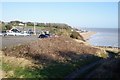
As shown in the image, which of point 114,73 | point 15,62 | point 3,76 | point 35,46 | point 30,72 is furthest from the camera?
point 35,46

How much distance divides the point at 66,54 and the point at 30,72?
11.8m

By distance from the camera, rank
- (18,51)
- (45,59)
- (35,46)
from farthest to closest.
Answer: (35,46)
(18,51)
(45,59)

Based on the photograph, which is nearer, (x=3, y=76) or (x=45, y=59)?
(x=3, y=76)

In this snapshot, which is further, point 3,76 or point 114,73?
point 3,76

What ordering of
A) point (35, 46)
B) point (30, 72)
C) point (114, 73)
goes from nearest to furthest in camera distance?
point (114, 73)
point (30, 72)
point (35, 46)

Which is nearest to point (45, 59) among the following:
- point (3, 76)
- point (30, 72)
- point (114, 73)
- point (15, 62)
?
point (15, 62)

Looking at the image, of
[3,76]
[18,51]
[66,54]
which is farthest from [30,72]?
[66,54]

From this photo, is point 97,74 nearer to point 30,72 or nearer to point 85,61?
point 30,72

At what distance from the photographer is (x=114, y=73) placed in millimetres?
20297

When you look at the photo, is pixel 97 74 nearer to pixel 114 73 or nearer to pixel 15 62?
pixel 114 73

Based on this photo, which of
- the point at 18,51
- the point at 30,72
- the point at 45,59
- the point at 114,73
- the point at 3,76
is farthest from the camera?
the point at 18,51

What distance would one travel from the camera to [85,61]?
108ft

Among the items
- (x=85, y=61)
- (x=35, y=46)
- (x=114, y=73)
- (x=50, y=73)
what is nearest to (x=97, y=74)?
(x=114, y=73)

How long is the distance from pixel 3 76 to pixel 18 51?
10.5m
